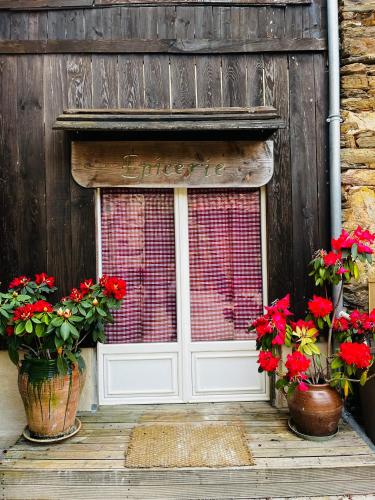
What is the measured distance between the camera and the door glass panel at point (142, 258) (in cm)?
393

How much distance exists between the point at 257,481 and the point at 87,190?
283 centimetres

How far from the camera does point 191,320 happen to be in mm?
3973

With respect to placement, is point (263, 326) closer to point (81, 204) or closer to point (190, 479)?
point (190, 479)

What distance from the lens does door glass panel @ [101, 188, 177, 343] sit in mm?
3934

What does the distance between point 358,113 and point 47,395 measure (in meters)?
3.73

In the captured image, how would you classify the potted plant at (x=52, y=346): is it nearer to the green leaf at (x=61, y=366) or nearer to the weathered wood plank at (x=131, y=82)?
the green leaf at (x=61, y=366)

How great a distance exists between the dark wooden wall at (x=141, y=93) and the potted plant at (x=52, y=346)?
63 centimetres

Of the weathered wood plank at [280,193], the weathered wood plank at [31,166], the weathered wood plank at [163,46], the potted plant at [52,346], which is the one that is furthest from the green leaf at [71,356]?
the weathered wood plank at [163,46]

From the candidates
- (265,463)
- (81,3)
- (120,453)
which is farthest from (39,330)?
(81,3)

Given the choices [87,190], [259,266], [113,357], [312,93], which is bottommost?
[113,357]

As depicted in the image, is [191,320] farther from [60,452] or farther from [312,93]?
[312,93]

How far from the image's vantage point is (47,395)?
311 cm

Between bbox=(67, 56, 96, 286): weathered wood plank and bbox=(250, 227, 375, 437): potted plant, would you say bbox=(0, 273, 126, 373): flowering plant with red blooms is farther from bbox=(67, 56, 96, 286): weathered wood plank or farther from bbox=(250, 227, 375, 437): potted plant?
bbox=(250, 227, 375, 437): potted plant

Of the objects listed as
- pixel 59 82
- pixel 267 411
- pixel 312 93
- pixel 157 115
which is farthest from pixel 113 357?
pixel 312 93
